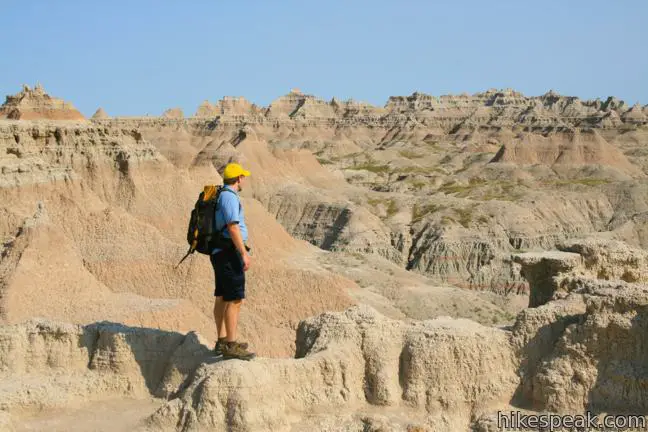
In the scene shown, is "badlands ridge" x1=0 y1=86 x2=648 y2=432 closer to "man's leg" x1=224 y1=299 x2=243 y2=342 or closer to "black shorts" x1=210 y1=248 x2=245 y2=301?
"man's leg" x1=224 y1=299 x2=243 y2=342

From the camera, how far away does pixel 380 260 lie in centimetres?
4666

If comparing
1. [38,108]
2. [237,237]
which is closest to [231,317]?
[237,237]

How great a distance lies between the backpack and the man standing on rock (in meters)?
0.06

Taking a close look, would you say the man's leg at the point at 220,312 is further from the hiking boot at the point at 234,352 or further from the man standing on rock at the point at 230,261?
the hiking boot at the point at 234,352

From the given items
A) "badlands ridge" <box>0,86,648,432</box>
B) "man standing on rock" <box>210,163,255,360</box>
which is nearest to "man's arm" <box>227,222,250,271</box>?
"man standing on rock" <box>210,163,255,360</box>

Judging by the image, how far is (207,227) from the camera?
457 inches

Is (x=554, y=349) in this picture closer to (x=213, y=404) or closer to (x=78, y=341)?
(x=213, y=404)

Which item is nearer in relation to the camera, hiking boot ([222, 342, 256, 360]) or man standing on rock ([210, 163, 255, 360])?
man standing on rock ([210, 163, 255, 360])

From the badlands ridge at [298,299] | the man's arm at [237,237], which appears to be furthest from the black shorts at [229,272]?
the badlands ridge at [298,299]

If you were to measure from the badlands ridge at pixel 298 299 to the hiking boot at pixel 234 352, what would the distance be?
32 cm

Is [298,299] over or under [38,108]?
under

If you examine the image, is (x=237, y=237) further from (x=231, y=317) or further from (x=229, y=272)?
(x=231, y=317)

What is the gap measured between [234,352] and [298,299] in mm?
18647

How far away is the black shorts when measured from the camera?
11.7 meters
